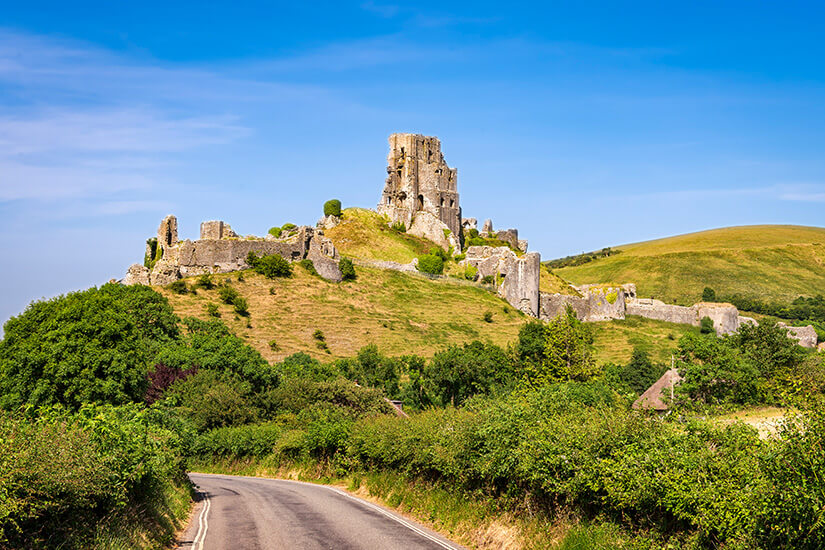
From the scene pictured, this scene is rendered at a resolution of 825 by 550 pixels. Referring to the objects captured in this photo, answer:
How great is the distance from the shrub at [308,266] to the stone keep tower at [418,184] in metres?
25.0

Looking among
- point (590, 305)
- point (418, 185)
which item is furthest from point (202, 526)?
point (418, 185)

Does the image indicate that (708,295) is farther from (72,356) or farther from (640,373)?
(72,356)

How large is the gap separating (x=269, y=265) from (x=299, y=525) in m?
66.4

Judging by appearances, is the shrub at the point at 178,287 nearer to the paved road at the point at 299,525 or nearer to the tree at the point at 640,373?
the tree at the point at 640,373

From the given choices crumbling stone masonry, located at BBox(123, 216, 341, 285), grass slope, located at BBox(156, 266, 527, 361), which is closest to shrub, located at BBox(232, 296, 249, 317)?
grass slope, located at BBox(156, 266, 527, 361)

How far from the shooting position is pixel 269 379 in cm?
4872

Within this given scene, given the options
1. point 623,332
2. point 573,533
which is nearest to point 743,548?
point 573,533

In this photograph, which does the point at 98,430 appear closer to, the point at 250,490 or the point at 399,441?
the point at 399,441

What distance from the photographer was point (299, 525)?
1833cm

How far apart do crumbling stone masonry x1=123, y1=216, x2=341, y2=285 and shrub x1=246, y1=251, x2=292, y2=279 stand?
26.4 inches

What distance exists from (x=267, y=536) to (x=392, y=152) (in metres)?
100

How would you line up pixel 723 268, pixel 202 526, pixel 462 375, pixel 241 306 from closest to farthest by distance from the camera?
pixel 202 526, pixel 462 375, pixel 241 306, pixel 723 268

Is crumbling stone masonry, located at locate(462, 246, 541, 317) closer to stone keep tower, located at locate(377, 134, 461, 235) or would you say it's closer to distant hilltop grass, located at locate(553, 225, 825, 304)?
stone keep tower, located at locate(377, 134, 461, 235)

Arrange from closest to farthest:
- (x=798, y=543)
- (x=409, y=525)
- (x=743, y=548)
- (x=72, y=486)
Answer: (x=798, y=543) < (x=743, y=548) < (x=72, y=486) < (x=409, y=525)
